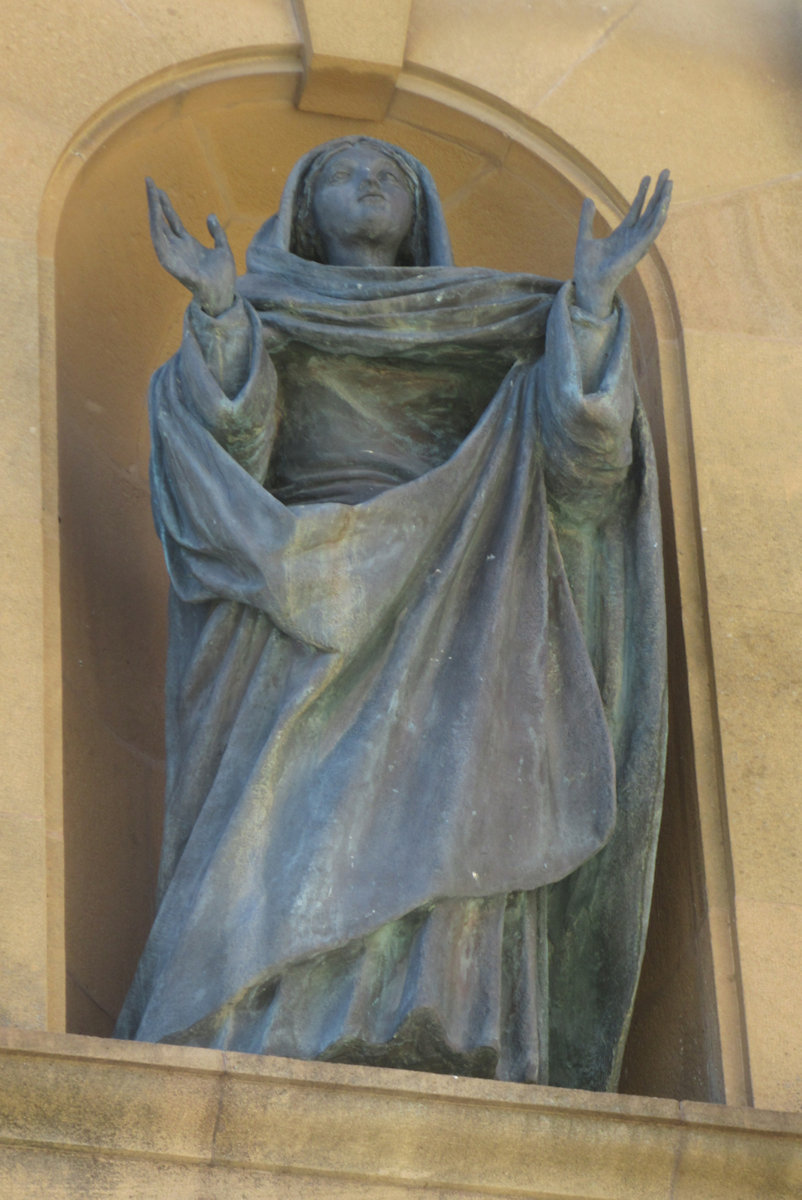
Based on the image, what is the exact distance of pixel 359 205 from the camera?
5.43m

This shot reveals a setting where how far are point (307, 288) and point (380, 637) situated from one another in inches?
33.3

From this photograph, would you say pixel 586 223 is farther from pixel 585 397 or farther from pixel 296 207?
pixel 296 207

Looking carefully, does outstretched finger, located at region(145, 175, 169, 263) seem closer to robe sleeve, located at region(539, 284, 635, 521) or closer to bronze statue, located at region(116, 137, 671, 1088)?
bronze statue, located at region(116, 137, 671, 1088)

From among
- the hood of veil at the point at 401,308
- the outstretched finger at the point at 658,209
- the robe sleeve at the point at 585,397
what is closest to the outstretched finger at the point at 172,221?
the hood of veil at the point at 401,308

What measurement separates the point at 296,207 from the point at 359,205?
17cm

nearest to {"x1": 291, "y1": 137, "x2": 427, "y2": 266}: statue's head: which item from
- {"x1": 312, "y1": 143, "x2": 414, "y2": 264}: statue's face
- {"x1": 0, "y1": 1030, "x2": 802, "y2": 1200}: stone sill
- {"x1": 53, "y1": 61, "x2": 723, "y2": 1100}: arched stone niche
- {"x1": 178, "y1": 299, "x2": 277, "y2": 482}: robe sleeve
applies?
{"x1": 312, "y1": 143, "x2": 414, "y2": 264}: statue's face

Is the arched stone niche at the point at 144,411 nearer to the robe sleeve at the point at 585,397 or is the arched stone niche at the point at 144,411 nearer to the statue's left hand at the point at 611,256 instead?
the robe sleeve at the point at 585,397

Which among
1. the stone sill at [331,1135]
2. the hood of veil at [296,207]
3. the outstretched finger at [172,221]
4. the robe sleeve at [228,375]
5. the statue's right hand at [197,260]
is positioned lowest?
the stone sill at [331,1135]

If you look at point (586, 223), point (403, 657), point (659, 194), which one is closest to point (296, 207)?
point (586, 223)

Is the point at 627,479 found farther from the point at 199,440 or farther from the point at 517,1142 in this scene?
the point at 517,1142

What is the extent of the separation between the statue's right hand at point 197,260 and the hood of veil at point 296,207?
41 centimetres

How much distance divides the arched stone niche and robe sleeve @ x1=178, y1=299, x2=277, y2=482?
0.69m

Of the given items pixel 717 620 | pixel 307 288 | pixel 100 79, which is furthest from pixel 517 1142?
pixel 100 79

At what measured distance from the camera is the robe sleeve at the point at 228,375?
495 centimetres
